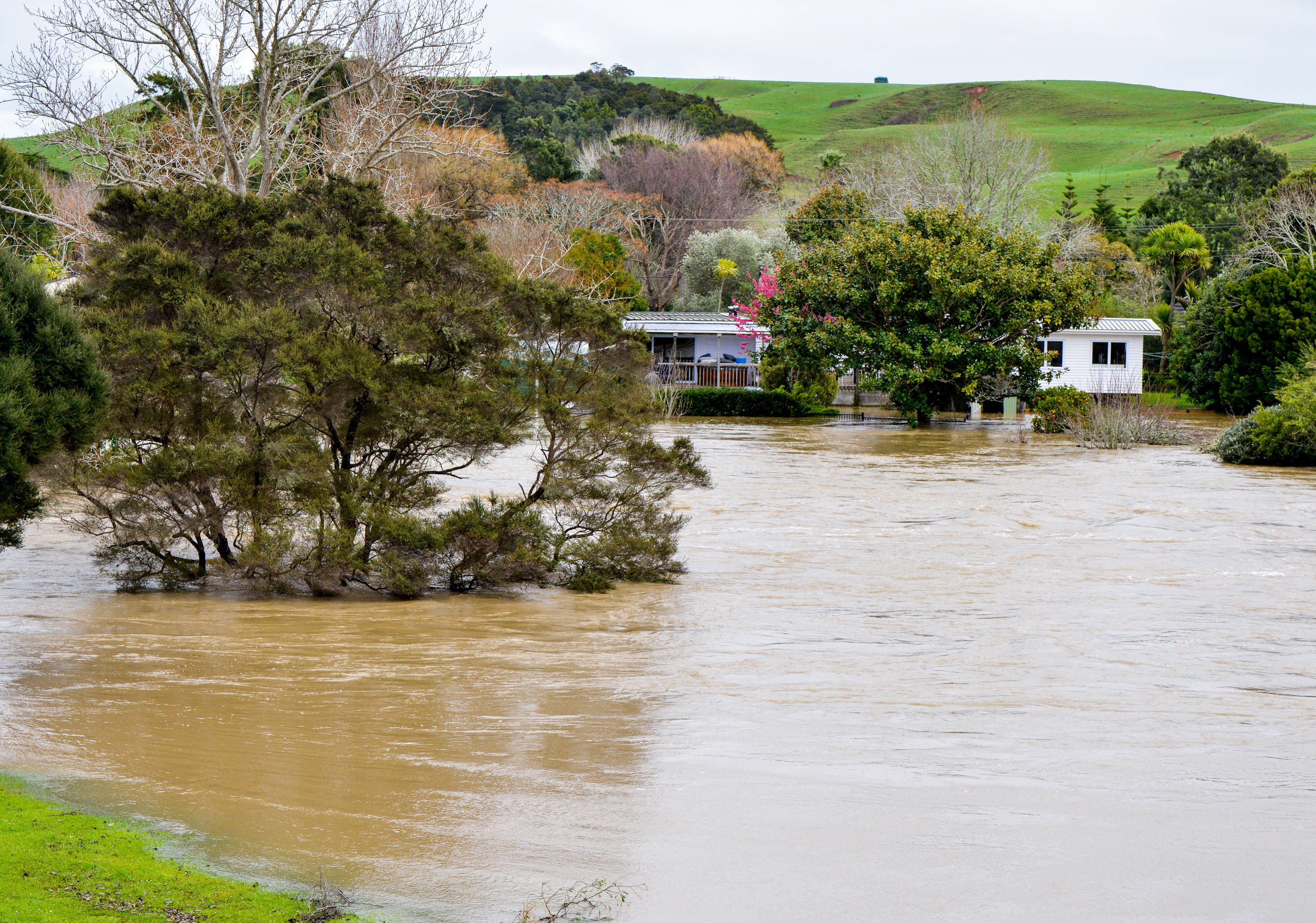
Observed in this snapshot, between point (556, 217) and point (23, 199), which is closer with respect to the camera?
point (23, 199)

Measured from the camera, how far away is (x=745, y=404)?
151 ft

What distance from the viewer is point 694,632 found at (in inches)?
476

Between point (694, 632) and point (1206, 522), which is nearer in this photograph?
point (694, 632)

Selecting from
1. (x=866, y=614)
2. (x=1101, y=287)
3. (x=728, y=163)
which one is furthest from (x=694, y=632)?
(x=728, y=163)

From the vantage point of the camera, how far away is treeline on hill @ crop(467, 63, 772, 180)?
71312mm

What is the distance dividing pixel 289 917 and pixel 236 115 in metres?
31.9

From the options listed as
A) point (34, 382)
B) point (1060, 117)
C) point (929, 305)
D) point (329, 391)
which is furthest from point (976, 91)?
point (34, 382)

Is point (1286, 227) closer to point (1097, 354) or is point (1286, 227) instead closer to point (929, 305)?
point (1097, 354)

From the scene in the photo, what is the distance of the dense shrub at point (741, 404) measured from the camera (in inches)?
1789

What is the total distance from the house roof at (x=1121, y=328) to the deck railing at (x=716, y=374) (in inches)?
488

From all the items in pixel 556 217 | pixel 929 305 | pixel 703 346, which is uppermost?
pixel 556 217

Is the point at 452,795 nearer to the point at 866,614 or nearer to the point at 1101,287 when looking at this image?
the point at 866,614

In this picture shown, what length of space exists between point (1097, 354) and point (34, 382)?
153 feet

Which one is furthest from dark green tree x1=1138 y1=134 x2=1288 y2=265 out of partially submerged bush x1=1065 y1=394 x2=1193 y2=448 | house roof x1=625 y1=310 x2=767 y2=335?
partially submerged bush x1=1065 y1=394 x2=1193 y2=448
